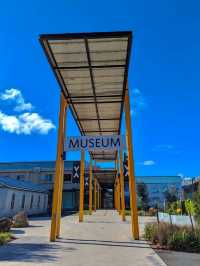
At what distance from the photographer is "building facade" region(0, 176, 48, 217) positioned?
26.0m

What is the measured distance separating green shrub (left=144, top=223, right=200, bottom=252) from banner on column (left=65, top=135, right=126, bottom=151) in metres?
3.67

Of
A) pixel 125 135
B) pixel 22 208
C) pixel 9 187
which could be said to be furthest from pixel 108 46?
pixel 22 208

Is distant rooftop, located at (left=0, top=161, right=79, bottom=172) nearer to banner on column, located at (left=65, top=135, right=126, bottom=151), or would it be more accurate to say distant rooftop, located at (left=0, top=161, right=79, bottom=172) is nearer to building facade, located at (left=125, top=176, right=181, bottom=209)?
building facade, located at (left=125, top=176, right=181, bottom=209)

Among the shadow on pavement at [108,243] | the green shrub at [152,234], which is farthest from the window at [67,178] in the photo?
the shadow on pavement at [108,243]

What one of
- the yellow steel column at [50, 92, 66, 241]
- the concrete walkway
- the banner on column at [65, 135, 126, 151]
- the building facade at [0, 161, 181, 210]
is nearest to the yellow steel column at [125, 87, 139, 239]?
the banner on column at [65, 135, 126, 151]

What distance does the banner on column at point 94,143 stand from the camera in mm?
11803

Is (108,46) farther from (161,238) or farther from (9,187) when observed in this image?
(9,187)

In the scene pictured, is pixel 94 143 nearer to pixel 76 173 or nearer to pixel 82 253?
pixel 82 253

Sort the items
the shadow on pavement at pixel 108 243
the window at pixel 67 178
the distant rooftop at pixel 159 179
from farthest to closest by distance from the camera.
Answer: the distant rooftop at pixel 159 179 → the window at pixel 67 178 → the shadow on pavement at pixel 108 243

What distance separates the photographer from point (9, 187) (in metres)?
26.8

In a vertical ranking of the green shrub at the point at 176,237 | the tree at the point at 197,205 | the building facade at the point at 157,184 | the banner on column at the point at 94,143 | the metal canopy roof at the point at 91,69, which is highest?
the building facade at the point at 157,184

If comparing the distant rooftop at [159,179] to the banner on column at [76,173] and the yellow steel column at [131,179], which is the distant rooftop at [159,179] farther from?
the yellow steel column at [131,179]

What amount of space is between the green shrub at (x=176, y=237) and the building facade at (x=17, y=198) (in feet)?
62.2

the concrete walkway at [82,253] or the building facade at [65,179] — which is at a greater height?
the building facade at [65,179]
